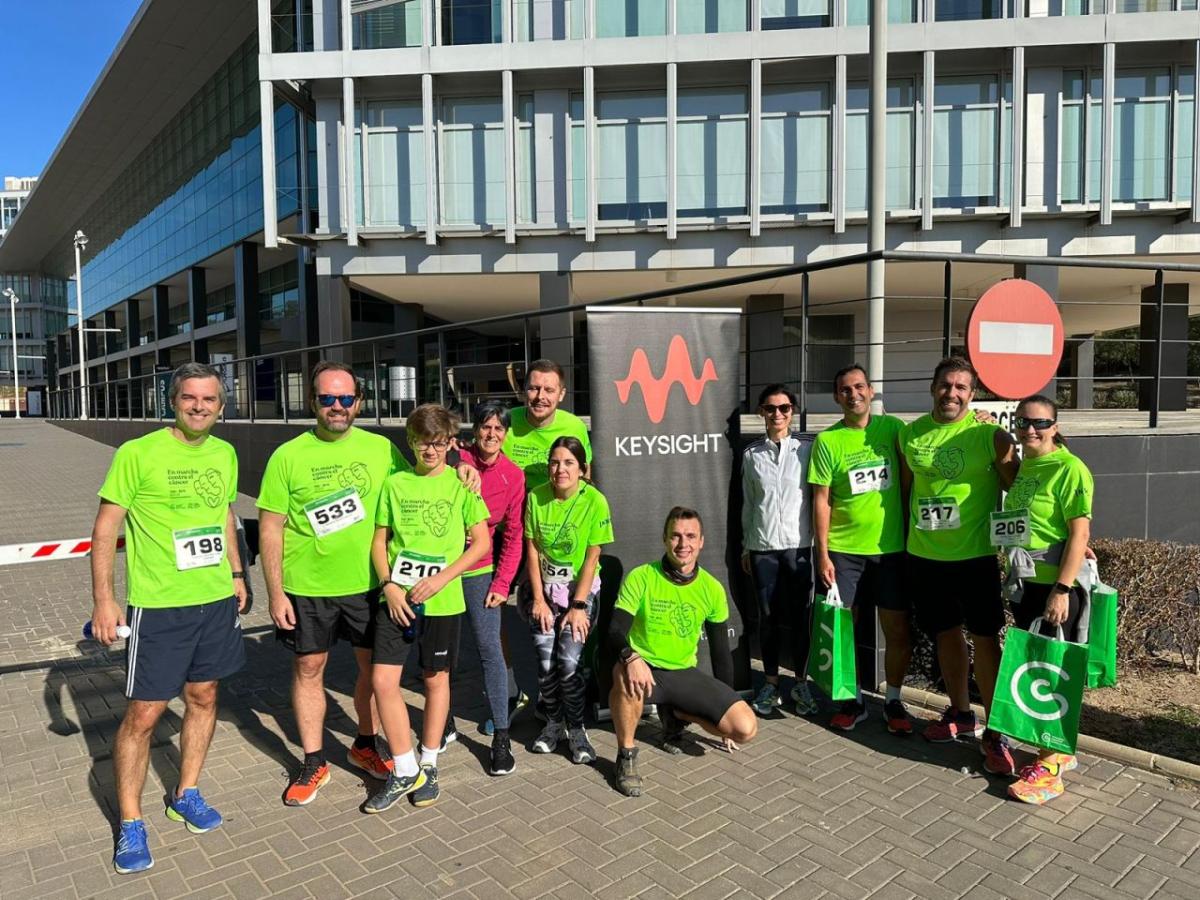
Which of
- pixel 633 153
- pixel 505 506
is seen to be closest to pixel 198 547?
pixel 505 506

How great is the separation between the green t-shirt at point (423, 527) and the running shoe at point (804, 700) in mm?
2250

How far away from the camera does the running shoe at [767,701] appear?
186 inches

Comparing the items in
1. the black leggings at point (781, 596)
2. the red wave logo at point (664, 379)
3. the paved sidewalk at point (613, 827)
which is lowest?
the paved sidewalk at point (613, 827)

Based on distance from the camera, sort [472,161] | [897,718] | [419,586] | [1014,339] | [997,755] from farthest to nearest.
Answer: [472,161] → [1014,339] → [897,718] → [997,755] → [419,586]

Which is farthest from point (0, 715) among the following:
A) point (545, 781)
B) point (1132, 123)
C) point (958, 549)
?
point (1132, 123)

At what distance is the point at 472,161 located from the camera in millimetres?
19906

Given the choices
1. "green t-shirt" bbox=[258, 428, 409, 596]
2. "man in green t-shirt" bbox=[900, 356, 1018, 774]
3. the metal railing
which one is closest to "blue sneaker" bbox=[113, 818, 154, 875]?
"green t-shirt" bbox=[258, 428, 409, 596]

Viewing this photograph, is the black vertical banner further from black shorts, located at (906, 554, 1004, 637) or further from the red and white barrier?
the red and white barrier

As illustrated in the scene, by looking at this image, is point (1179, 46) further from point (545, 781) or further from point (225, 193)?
point (225, 193)

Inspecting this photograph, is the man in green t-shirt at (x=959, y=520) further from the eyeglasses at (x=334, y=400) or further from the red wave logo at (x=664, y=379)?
the eyeglasses at (x=334, y=400)

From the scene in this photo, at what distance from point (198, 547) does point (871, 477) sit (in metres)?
3.35

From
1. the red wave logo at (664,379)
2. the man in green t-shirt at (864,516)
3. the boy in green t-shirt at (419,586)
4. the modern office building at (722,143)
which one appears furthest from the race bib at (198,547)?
the modern office building at (722,143)

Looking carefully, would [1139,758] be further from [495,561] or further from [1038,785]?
[495,561]

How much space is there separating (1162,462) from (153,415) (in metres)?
30.5
